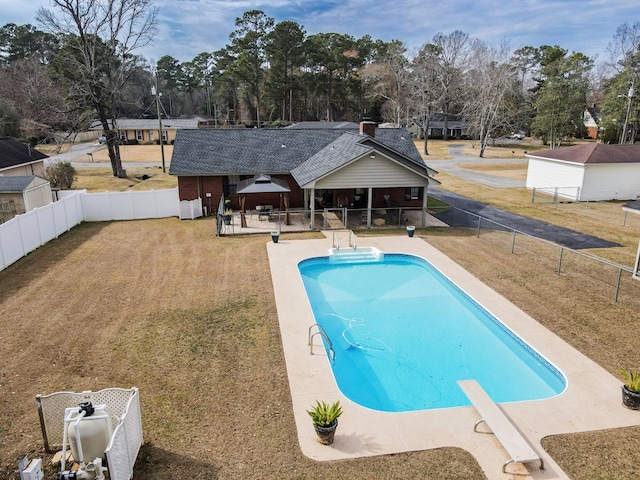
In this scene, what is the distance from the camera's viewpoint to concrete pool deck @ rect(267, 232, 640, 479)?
26.6 feet

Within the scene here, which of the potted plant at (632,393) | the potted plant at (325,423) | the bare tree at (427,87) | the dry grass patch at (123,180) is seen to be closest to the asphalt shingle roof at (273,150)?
the dry grass patch at (123,180)

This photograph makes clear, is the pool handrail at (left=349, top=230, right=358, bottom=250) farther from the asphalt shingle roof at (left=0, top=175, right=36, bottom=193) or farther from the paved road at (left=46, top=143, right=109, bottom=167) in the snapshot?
the paved road at (left=46, top=143, right=109, bottom=167)

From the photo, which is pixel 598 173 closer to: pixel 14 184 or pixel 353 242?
pixel 353 242

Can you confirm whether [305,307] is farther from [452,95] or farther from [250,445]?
[452,95]

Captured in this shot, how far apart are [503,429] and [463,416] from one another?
3.26 feet

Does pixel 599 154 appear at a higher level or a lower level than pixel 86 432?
higher

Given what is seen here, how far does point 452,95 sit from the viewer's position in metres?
74.6

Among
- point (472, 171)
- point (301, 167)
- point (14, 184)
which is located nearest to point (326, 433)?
point (301, 167)

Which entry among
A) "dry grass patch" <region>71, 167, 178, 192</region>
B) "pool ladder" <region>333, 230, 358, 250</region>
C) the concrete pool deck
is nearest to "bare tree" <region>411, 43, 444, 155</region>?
"dry grass patch" <region>71, 167, 178, 192</region>

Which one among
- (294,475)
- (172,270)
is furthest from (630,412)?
(172,270)

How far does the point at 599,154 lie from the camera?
1233 inches

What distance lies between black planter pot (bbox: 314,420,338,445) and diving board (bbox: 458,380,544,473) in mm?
2813

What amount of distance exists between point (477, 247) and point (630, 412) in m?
11.8

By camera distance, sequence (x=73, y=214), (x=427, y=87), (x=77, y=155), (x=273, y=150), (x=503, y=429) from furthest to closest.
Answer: (x=427, y=87) < (x=77, y=155) < (x=273, y=150) < (x=73, y=214) < (x=503, y=429)
